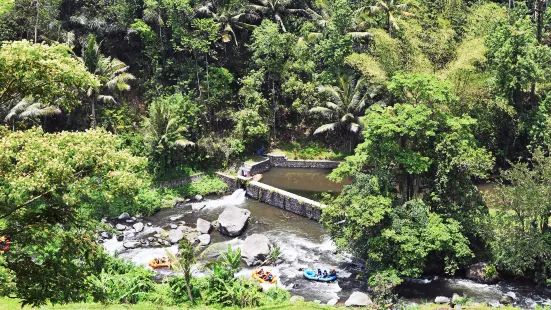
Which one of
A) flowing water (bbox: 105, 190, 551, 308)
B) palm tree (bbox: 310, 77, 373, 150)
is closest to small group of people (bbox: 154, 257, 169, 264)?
flowing water (bbox: 105, 190, 551, 308)

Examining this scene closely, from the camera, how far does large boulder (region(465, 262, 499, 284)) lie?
2025 cm

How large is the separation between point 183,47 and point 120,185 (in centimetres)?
3047

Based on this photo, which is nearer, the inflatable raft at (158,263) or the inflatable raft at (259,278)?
Result: the inflatable raft at (259,278)

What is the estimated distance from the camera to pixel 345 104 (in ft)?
114

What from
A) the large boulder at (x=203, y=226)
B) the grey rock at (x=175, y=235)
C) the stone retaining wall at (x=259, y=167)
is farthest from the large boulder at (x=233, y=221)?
the stone retaining wall at (x=259, y=167)

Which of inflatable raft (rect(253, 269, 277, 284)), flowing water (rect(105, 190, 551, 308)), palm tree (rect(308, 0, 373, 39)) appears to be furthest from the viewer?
palm tree (rect(308, 0, 373, 39))

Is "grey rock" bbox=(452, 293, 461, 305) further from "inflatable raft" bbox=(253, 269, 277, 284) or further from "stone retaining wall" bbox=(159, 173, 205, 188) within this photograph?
"stone retaining wall" bbox=(159, 173, 205, 188)

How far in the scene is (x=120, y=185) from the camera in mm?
9000

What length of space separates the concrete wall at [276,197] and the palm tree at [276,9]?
1421cm

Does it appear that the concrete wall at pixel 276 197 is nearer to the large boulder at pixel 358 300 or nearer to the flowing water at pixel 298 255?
the flowing water at pixel 298 255

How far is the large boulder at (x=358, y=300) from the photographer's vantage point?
18547 millimetres

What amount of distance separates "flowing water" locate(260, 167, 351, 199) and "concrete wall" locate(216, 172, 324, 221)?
174 cm

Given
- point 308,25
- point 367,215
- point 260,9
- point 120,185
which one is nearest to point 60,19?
point 260,9

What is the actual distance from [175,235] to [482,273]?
50.3 feet
